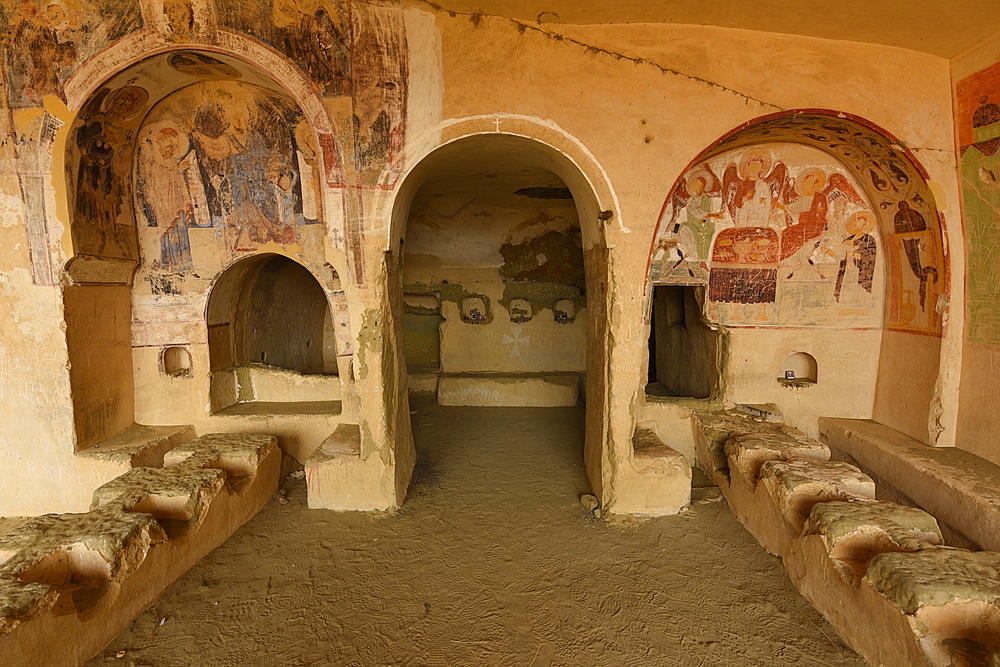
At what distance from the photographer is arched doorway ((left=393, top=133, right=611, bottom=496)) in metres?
8.12

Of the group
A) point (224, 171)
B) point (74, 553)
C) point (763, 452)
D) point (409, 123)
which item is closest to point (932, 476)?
point (763, 452)

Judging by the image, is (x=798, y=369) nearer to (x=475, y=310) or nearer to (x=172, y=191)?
(x=475, y=310)

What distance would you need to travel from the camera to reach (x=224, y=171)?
5.75 meters

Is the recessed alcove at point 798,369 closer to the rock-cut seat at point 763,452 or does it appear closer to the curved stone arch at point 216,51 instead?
the rock-cut seat at point 763,452

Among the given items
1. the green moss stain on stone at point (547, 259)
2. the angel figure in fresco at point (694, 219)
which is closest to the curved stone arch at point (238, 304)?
the green moss stain on stone at point (547, 259)

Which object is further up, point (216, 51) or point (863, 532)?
→ point (216, 51)

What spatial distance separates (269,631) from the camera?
3.46m

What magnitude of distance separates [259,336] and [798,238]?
7.67 metres

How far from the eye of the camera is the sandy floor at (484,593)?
3.27m

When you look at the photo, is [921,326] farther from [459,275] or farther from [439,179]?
[459,275]

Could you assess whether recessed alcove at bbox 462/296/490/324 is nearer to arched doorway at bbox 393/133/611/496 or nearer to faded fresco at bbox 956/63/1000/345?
arched doorway at bbox 393/133/611/496

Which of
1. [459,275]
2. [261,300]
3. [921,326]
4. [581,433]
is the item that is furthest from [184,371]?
[921,326]

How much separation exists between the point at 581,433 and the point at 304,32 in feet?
19.7

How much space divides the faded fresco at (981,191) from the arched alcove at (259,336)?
23.9 feet
